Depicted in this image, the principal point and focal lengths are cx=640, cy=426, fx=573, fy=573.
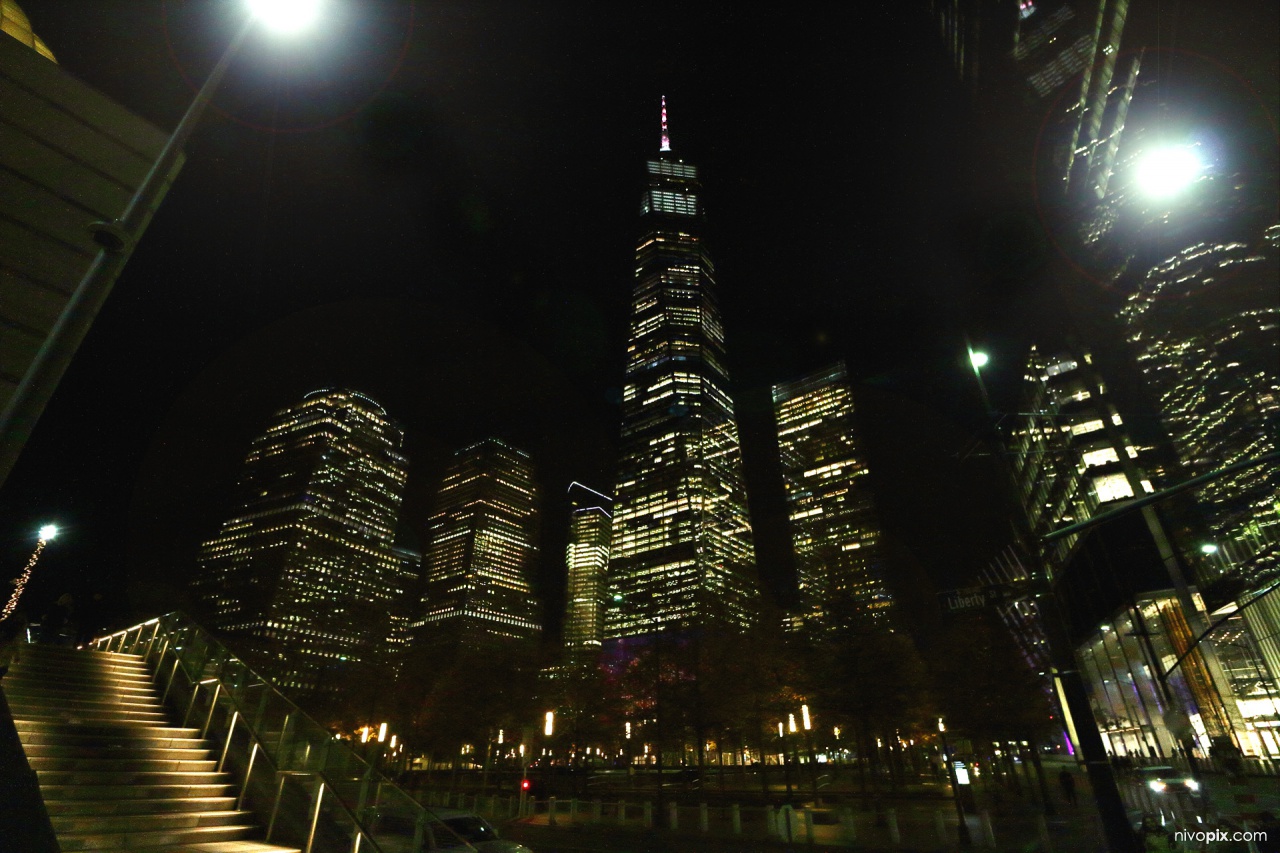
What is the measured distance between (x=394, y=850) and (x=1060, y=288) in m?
52.1

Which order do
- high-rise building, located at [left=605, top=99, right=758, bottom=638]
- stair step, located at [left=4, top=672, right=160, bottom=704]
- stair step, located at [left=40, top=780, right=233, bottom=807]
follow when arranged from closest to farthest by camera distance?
stair step, located at [left=40, top=780, right=233, bottom=807], stair step, located at [left=4, top=672, right=160, bottom=704], high-rise building, located at [left=605, top=99, right=758, bottom=638]

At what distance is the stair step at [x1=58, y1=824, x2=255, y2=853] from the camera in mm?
6430

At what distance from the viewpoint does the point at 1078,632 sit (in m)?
51.9

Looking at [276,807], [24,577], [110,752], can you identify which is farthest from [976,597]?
[24,577]

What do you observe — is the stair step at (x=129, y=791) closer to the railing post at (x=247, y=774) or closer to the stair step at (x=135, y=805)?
the stair step at (x=135, y=805)

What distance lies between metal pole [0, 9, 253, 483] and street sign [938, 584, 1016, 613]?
11.0 m

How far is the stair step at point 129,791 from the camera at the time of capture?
722 centimetres

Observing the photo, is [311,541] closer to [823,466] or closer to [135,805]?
[823,466]

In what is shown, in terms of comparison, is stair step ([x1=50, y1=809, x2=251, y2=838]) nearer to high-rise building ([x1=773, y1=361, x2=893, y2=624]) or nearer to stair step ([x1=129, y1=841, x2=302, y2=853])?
stair step ([x1=129, y1=841, x2=302, y2=853])

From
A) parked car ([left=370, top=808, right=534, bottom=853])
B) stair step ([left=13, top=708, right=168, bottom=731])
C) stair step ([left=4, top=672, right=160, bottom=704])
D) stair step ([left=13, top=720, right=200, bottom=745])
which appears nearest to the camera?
parked car ([left=370, top=808, right=534, bottom=853])

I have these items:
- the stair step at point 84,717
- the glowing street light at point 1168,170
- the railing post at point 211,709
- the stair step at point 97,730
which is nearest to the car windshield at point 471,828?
the railing post at point 211,709

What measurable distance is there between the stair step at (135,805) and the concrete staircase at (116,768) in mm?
11

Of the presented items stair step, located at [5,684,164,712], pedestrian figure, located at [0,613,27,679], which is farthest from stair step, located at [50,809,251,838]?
pedestrian figure, located at [0,613,27,679]

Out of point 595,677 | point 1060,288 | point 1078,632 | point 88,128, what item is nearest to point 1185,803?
point 88,128
